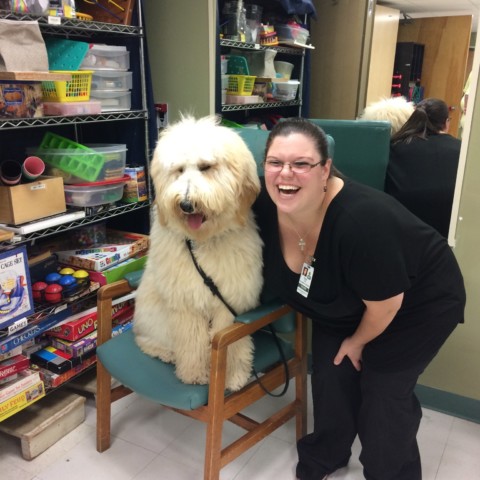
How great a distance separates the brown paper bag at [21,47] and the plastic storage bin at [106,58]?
260 millimetres

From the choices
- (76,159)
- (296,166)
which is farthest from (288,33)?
(296,166)

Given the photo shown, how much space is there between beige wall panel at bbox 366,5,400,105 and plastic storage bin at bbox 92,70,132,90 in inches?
80.9

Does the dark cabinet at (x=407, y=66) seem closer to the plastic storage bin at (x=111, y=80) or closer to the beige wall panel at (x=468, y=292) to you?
the beige wall panel at (x=468, y=292)

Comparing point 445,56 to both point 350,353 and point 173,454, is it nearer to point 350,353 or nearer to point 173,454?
point 350,353

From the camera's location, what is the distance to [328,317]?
4.70 feet

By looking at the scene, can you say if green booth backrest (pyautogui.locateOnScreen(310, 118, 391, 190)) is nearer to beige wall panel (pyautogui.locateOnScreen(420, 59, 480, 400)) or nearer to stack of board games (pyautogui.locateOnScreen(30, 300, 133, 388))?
beige wall panel (pyautogui.locateOnScreen(420, 59, 480, 400))

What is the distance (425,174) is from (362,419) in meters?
1.10

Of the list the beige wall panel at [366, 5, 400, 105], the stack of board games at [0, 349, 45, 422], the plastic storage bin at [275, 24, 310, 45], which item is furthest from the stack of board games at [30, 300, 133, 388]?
the beige wall panel at [366, 5, 400, 105]

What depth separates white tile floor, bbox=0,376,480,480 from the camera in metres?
1.67

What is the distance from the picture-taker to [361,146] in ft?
6.23

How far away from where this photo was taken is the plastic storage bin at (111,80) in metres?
1.87

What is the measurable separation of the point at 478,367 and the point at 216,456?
115 centimetres

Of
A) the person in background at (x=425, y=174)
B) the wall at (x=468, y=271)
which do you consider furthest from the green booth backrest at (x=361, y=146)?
the wall at (x=468, y=271)

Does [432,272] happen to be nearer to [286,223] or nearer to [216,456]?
[286,223]
